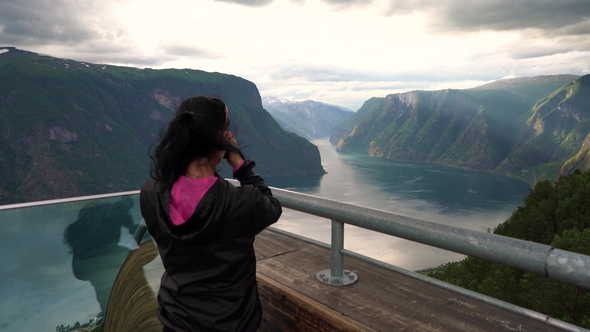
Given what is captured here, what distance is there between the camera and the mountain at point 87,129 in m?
121

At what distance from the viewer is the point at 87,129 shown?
14312cm

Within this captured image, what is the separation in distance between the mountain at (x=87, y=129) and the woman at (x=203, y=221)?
316 ft

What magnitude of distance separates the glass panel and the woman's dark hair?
4.86 feet

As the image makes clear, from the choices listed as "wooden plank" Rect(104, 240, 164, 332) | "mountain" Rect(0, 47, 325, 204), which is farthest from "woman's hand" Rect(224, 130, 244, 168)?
"mountain" Rect(0, 47, 325, 204)

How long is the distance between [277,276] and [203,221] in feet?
3.15

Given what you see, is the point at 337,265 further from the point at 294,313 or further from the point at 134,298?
the point at 134,298

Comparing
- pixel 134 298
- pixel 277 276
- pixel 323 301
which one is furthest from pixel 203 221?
pixel 134 298

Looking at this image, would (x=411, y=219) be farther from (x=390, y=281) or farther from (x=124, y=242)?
(x=124, y=242)

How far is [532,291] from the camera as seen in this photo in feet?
111

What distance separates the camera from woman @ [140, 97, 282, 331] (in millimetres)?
1561

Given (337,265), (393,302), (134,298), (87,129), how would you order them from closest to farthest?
(393,302)
(337,265)
(134,298)
(87,129)

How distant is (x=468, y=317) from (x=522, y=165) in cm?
18845

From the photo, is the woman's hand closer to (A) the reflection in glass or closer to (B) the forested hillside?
(A) the reflection in glass

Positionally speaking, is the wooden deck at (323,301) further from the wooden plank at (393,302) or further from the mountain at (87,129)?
the mountain at (87,129)
